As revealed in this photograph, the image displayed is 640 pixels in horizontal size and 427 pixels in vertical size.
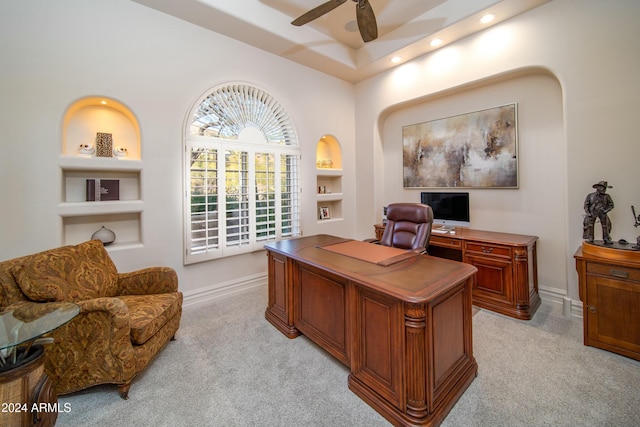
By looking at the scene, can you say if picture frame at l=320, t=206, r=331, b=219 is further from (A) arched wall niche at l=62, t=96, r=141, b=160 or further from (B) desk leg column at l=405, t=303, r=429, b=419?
(B) desk leg column at l=405, t=303, r=429, b=419

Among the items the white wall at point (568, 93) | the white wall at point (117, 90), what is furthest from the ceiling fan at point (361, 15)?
the white wall at point (568, 93)

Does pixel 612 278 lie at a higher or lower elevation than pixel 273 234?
lower

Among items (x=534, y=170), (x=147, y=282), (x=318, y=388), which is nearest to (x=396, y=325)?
(x=318, y=388)

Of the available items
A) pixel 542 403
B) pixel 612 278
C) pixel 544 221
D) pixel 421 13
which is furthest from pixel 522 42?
Result: pixel 542 403

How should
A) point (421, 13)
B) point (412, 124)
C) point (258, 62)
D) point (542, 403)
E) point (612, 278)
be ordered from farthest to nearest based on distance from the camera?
point (412, 124), point (258, 62), point (421, 13), point (612, 278), point (542, 403)

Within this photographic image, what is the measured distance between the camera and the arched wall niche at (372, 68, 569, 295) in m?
3.09

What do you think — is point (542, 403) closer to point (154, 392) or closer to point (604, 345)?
point (604, 345)

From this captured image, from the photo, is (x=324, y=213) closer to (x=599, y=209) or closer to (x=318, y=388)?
(x=318, y=388)

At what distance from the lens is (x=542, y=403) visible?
1.71 meters

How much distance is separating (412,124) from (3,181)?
190 inches

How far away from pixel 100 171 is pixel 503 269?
4460 millimetres

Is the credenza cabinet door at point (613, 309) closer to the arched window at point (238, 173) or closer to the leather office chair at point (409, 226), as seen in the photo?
the leather office chair at point (409, 226)

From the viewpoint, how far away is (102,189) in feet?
9.35

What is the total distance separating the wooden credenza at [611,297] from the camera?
6.88 feet
